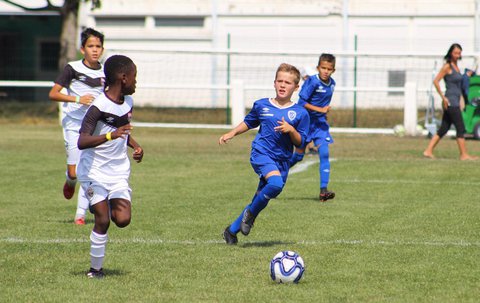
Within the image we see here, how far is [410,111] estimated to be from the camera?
79.3 ft

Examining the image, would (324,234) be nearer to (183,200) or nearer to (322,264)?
(322,264)

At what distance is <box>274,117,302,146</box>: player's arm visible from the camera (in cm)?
878

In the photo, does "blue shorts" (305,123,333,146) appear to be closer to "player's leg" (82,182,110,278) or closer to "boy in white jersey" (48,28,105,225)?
"boy in white jersey" (48,28,105,225)

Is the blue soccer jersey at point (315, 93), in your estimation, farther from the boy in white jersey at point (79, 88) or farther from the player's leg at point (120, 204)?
the player's leg at point (120, 204)

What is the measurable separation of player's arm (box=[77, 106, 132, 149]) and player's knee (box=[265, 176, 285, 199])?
6.00 ft

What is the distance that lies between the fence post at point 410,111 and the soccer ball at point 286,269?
55.7 ft

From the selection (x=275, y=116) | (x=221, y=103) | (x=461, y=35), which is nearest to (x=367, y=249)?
(x=275, y=116)

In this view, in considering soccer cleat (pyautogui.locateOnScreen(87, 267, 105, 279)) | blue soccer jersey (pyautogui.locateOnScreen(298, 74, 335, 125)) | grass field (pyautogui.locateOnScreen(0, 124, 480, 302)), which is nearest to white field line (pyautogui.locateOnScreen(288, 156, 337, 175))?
grass field (pyautogui.locateOnScreen(0, 124, 480, 302))

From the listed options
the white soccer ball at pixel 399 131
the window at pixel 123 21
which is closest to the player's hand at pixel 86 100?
the white soccer ball at pixel 399 131

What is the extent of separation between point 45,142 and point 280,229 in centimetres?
1241

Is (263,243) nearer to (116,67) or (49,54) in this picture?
(116,67)

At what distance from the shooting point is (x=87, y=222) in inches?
425

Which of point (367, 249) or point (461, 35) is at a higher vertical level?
point (461, 35)

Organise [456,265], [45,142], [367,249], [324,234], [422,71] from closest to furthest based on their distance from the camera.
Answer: [456,265]
[367,249]
[324,234]
[45,142]
[422,71]
